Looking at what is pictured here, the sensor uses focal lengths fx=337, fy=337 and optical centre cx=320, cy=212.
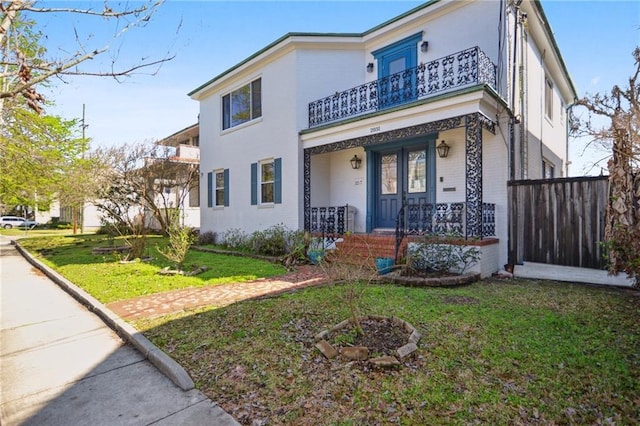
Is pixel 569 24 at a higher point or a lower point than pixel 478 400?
higher

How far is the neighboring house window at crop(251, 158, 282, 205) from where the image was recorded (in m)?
12.2

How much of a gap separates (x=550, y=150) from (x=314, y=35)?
9350mm

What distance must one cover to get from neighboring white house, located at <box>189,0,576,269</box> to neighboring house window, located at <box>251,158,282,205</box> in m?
0.04

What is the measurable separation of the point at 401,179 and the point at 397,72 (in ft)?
10.9

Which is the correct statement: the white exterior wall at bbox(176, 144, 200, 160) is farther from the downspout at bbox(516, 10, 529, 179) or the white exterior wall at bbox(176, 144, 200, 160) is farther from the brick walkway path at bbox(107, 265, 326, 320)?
the downspout at bbox(516, 10, 529, 179)

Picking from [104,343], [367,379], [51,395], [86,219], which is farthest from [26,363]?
[86,219]

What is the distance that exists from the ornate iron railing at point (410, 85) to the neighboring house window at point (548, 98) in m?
4.83

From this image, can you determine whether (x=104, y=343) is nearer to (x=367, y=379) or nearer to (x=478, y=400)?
A: (x=367, y=379)

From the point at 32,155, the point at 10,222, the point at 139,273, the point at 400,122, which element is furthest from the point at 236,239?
the point at 10,222

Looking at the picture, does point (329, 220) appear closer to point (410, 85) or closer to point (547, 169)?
point (410, 85)

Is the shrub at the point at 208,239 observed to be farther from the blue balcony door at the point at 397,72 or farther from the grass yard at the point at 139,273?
the blue balcony door at the point at 397,72

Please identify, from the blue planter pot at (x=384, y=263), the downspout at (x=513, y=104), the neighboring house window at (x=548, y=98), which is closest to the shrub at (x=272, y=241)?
the blue planter pot at (x=384, y=263)

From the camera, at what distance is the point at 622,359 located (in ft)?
11.2

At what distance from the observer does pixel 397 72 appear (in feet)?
34.3
